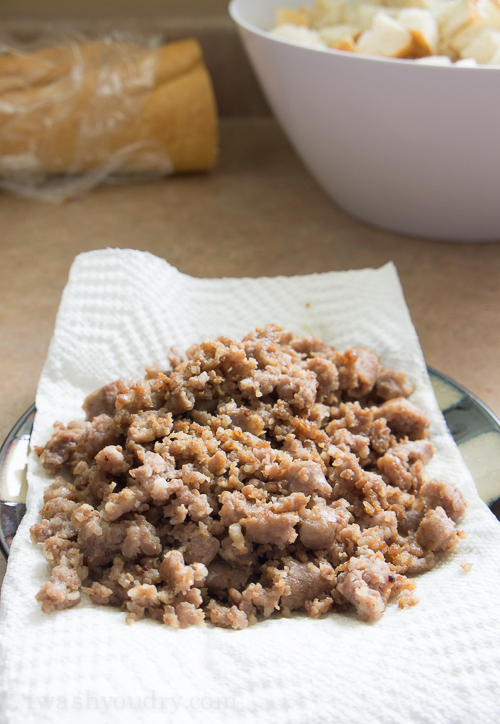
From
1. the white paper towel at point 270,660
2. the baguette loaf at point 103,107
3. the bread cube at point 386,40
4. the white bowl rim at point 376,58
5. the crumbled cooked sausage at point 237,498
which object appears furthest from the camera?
the baguette loaf at point 103,107

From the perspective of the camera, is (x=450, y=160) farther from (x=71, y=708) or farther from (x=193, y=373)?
(x=71, y=708)

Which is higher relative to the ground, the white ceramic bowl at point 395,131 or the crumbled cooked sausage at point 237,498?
the white ceramic bowl at point 395,131

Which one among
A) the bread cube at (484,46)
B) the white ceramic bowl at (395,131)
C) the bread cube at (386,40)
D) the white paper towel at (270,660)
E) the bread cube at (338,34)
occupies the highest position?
the bread cube at (484,46)

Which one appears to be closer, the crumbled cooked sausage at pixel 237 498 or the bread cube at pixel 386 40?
the crumbled cooked sausage at pixel 237 498

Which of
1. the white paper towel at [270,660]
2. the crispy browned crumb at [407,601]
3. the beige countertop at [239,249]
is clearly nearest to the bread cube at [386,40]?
the beige countertop at [239,249]

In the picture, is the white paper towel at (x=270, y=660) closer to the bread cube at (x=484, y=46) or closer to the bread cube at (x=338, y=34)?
the bread cube at (x=484, y=46)

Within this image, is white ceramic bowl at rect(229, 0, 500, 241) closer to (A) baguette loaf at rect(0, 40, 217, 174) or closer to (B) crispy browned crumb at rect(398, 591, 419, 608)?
(A) baguette loaf at rect(0, 40, 217, 174)

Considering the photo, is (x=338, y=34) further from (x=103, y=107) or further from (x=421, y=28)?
(x=103, y=107)

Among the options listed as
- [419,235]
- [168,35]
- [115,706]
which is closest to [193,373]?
[115,706]
